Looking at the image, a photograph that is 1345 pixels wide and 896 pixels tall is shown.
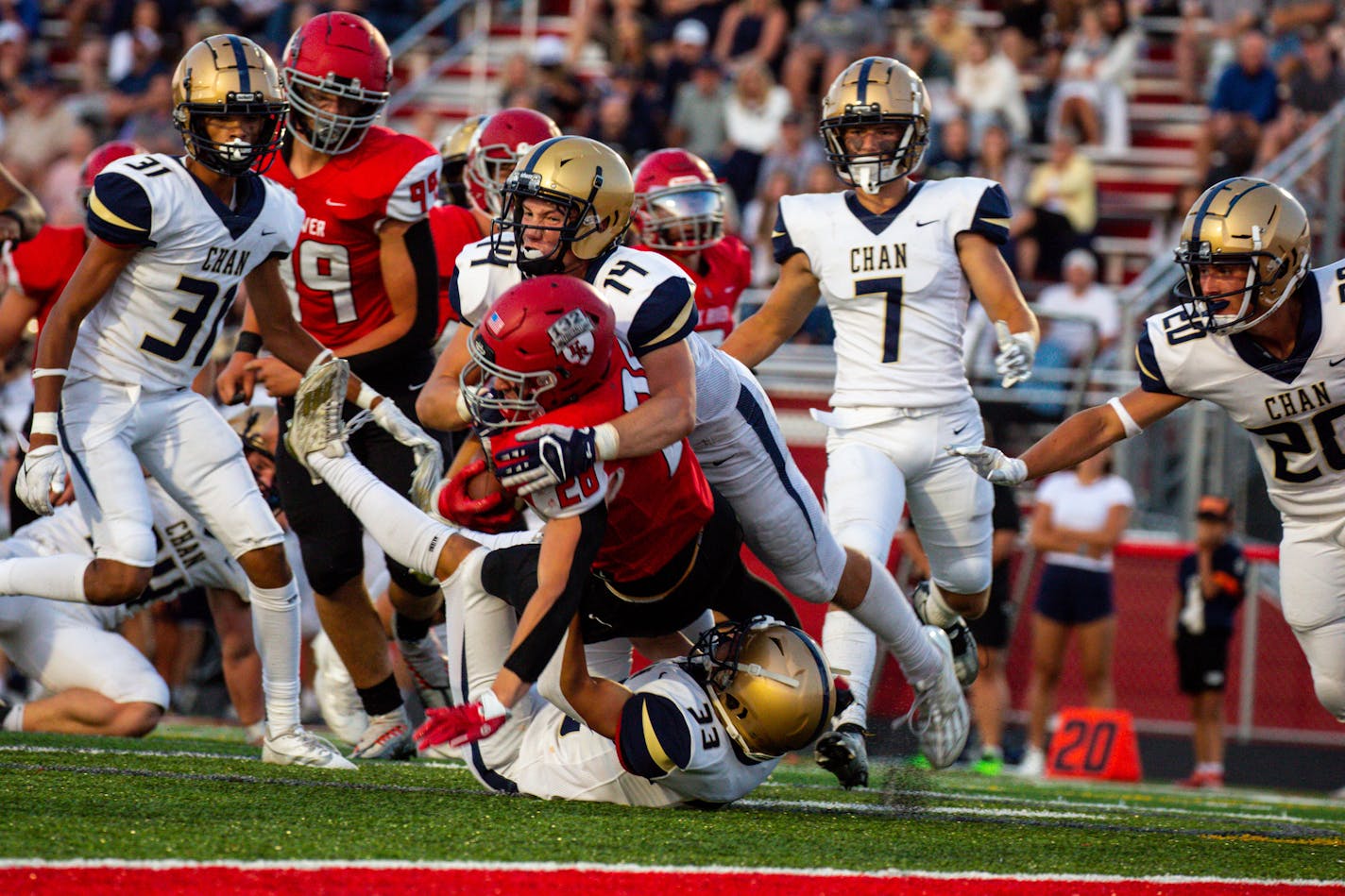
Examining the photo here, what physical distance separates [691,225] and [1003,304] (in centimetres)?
142

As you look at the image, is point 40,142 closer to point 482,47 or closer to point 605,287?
point 482,47

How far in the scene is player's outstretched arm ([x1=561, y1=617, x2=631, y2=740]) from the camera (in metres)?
3.98

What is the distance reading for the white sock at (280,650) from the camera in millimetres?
4805

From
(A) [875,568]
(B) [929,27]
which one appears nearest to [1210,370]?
(A) [875,568]

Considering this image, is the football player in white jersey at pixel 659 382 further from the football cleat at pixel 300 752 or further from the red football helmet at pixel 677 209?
the red football helmet at pixel 677 209

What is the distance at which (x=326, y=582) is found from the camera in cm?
536

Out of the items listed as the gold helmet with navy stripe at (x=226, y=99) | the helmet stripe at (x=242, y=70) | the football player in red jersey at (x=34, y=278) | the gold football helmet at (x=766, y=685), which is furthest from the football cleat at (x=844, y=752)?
the football player in red jersey at (x=34, y=278)

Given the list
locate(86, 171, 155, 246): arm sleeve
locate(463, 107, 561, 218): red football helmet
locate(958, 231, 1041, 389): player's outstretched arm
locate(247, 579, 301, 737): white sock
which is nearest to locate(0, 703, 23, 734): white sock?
locate(247, 579, 301, 737): white sock

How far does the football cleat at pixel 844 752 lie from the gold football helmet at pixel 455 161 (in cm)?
275

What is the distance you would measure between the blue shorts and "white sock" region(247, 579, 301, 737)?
4.93 meters

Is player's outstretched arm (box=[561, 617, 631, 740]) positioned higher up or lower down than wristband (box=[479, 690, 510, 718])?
lower down

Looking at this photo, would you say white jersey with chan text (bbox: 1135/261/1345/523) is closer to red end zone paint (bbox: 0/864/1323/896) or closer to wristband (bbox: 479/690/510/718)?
red end zone paint (bbox: 0/864/1323/896)

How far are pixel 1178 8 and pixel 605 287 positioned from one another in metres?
9.68

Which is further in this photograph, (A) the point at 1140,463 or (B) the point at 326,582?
(A) the point at 1140,463
